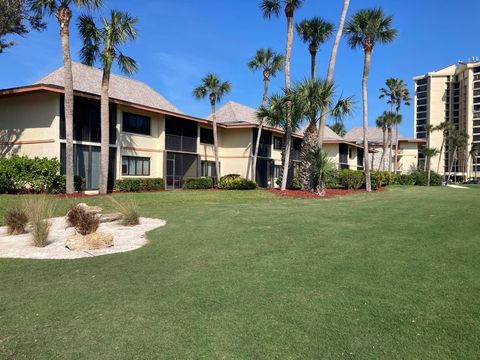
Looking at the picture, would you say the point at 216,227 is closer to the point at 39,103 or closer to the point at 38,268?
the point at 38,268

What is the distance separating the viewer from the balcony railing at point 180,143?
29914 mm

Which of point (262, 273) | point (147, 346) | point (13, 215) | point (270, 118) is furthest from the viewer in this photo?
point (270, 118)

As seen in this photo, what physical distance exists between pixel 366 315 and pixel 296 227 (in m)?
6.20

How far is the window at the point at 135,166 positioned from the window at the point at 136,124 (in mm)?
1857

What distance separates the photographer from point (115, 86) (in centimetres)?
2908

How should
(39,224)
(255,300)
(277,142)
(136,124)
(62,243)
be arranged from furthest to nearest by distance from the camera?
(277,142), (136,124), (62,243), (39,224), (255,300)

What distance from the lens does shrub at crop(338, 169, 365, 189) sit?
106 feet

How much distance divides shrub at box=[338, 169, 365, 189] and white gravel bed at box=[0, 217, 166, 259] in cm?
2314

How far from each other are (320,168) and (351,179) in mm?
9378

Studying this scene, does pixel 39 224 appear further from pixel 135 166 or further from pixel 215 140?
pixel 215 140

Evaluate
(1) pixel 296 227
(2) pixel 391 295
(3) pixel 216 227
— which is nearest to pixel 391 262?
(2) pixel 391 295

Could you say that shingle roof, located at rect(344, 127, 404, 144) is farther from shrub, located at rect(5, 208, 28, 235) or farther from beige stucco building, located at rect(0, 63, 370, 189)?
shrub, located at rect(5, 208, 28, 235)

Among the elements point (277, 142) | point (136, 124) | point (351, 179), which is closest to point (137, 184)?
Answer: point (136, 124)

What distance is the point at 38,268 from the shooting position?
689 centimetres
